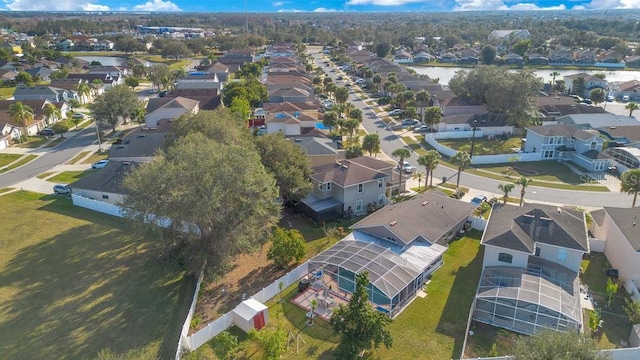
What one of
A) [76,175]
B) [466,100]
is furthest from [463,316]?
[466,100]

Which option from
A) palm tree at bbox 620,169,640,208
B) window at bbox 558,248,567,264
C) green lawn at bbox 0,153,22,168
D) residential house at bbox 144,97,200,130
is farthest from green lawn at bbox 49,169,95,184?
palm tree at bbox 620,169,640,208

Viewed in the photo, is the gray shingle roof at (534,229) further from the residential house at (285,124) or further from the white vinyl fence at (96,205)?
the residential house at (285,124)

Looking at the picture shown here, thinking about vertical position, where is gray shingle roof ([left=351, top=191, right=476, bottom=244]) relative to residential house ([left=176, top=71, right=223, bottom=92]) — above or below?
below

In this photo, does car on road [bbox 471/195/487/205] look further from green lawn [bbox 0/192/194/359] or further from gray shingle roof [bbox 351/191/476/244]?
green lawn [bbox 0/192/194/359]

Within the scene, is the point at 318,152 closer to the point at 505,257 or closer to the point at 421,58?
the point at 505,257

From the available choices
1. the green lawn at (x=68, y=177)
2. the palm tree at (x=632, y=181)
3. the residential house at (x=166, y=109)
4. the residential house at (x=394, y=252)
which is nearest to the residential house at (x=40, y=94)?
the residential house at (x=166, y=109)

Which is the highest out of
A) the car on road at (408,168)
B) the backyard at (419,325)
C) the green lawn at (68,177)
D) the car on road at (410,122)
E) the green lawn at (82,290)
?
the car on road at (410,122)

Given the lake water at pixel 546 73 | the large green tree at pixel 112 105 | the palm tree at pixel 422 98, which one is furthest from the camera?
the lake water at pixel 546 73
